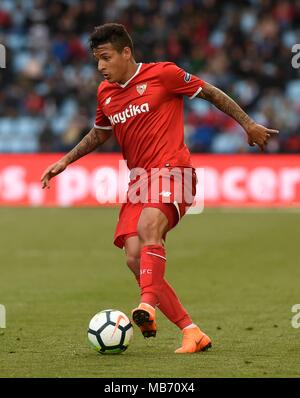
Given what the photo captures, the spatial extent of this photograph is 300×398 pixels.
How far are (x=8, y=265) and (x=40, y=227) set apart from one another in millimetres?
5342

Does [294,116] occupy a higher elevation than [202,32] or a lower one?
lower

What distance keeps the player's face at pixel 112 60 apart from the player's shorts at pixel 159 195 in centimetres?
75

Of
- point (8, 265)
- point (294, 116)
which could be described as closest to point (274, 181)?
point (294, 116)

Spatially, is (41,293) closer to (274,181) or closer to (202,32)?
(274,181)

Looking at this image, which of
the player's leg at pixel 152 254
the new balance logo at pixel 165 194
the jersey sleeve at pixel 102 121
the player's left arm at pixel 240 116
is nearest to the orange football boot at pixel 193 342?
the player's leg at pixel 152 254

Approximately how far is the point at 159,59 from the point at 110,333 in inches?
818

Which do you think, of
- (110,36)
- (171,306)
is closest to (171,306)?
(171,306)

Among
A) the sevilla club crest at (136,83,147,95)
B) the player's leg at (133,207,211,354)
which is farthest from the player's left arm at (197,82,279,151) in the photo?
the player's leg at (133,207,211,354)

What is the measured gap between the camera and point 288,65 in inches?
1074

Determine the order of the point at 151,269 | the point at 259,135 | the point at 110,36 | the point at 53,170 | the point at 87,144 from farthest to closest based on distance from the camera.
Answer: the point at 87,144 → the point at 53,170 → the point at 110,36 → the point at 259,135 → the point at 151,269

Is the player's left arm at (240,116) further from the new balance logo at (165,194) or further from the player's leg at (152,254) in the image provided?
the player's leg at (152,254)

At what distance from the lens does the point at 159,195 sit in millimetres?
7543

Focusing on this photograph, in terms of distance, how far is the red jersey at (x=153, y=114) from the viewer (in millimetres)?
7703

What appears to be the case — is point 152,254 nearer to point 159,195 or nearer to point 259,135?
point 159,195
